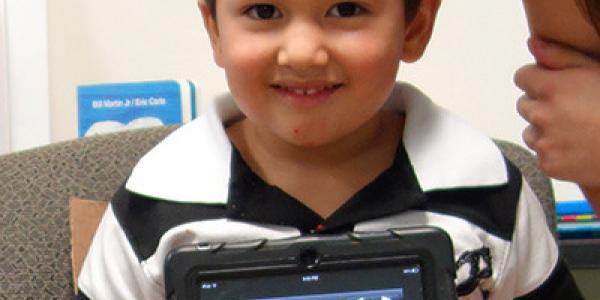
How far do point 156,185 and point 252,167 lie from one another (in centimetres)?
7

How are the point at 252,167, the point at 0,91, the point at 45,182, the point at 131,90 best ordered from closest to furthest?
the point at 252,167, the point at 45,182, the point at 131,90, the point at 0,91

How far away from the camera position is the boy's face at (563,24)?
1.76ft

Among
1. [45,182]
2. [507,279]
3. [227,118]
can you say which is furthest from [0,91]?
[507,279]

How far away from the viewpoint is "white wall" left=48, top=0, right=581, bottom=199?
1.22m

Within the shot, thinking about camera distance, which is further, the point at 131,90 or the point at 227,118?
the point at 131,90

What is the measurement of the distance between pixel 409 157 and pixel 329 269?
174mm

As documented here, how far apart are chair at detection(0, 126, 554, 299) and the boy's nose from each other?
0.29 metres

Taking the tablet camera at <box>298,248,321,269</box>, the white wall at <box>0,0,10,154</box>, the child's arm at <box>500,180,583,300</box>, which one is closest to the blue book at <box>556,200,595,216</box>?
the child's arm at <box>500,180,583,300</box>

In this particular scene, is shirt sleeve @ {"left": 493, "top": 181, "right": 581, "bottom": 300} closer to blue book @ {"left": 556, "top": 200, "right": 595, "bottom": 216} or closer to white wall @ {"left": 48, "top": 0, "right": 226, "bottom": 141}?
blue book @ {"left": 556, "top": 200, "right": 595, "bottom": 216}

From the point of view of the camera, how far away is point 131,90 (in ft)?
3.85

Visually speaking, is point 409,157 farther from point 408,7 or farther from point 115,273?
point 115,273

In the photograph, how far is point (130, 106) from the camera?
1.17 metres

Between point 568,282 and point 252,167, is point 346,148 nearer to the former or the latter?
point 252,167

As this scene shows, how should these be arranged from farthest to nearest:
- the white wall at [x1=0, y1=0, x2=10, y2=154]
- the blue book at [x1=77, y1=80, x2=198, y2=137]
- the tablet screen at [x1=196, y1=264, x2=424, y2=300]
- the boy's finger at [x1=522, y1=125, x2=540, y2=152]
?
1. the white wall at [x1=0, y1=0, x2=10, y2=154]
2. the blue book at [x1=77, y1=80, x2=198, y2=137]
3. the boy's finger at [x1=522, y1=125, x2=540, y2=152]
4. the tablet screen at [x1=196, y1=264, x2=424, y2=300]
